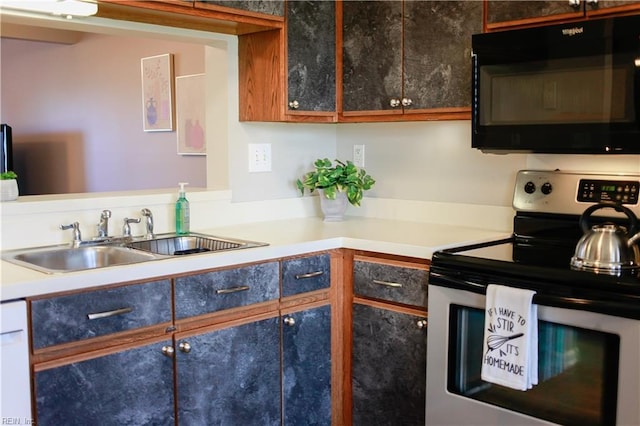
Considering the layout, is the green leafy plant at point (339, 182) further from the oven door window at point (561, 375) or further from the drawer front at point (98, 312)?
the drawer front at point (98, 312)

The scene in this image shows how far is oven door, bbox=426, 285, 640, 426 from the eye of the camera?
5.81 feet

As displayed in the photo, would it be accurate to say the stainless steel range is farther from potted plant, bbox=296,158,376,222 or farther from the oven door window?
potted plant, bbox=296,158,376,222

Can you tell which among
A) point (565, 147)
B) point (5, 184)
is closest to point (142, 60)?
point (5, 184)

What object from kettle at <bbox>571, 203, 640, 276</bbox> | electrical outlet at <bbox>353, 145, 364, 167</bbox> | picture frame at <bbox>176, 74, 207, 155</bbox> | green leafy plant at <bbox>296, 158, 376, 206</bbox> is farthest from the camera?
picture frame at <bbox>176, 74, 207, 155</bbox>

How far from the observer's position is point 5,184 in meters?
2.23

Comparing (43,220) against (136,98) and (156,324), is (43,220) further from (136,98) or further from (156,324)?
(136,98)

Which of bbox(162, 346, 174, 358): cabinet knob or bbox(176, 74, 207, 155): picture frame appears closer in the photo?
bbox(162, 346, 174, 358): cabinet knob

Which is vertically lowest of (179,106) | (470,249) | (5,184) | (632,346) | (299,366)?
(299,366)

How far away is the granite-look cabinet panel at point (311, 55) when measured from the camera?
107 inches

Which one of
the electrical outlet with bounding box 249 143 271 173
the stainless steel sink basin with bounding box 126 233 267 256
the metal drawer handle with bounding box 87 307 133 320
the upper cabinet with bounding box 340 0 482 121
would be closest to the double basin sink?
the stainless steel sink basin with bounding box 126 233 267 256

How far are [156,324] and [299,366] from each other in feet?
2.07

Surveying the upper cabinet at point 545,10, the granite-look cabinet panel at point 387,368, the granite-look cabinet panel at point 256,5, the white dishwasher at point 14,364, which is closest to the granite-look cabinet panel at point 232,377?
the granite-look cabinet panel at point 387,368

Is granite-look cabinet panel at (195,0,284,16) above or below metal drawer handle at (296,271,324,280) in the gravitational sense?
above

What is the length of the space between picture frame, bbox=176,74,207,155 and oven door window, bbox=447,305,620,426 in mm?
2229
